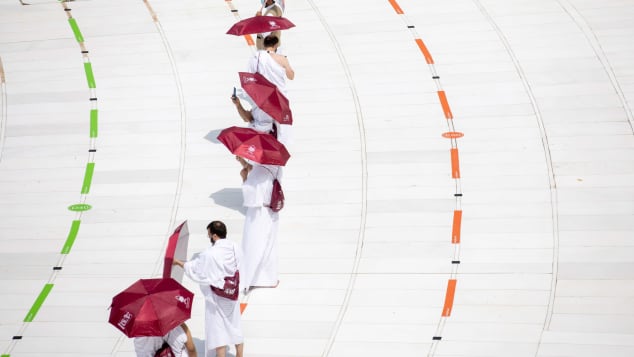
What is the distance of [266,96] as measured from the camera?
13.2 meters

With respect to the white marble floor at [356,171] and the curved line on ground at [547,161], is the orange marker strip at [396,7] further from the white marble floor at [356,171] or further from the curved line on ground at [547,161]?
the curved line on ground at [547,161]

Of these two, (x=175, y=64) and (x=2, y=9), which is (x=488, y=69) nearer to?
(x=175, y=64)

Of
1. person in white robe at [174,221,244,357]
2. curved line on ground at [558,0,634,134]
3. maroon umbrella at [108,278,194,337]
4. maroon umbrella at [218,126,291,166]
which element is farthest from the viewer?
curved line on ground at [558,0,634,134]

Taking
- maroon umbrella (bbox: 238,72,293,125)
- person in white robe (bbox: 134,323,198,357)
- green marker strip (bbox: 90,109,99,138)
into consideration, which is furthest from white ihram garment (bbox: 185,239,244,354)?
green marker strip (bbox: 90,109,99,138)

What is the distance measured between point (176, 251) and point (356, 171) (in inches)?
208

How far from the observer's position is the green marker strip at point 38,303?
518 inches

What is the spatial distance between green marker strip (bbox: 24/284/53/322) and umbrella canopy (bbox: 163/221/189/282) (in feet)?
9.33

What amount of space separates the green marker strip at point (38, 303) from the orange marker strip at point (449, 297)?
16.4 ft

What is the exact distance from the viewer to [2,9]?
70.1 feet

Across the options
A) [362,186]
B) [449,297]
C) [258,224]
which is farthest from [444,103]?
[258,224]

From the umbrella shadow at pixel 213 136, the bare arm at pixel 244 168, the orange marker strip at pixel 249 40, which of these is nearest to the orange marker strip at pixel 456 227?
the bare arm at pixel 244 168

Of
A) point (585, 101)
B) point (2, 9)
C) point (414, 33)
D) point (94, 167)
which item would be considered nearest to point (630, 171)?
point (585, 101)

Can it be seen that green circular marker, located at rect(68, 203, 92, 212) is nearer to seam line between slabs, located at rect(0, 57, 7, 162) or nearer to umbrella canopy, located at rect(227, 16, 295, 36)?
seam line between slabs, located at rect(0, 57, 7, 162)

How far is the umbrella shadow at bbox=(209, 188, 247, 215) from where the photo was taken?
15148 millimetres
